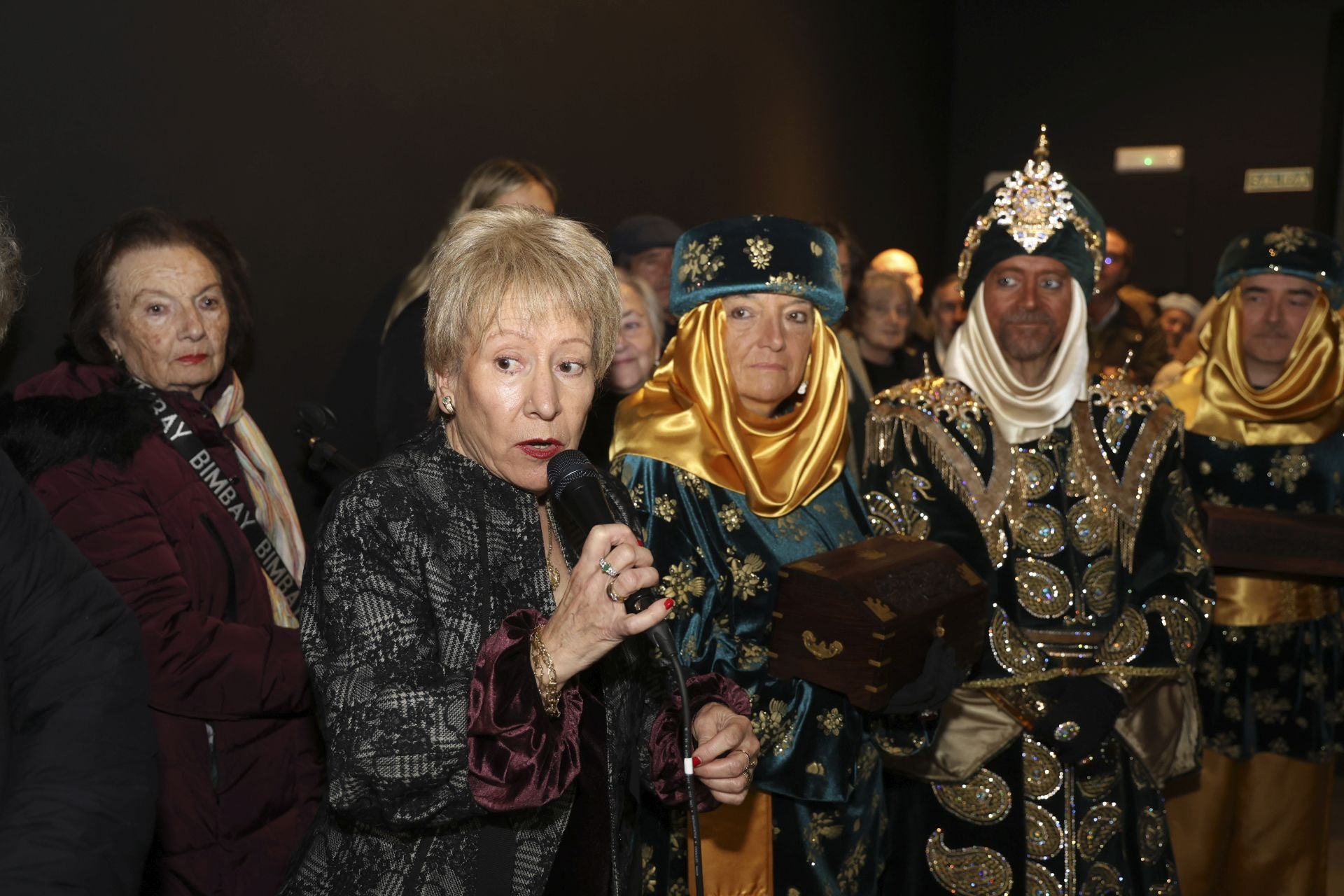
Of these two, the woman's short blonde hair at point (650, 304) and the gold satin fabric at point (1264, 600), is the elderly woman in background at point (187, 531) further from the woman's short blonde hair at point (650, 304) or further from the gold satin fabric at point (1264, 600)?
the gold satin fabric at point (1264, 600)

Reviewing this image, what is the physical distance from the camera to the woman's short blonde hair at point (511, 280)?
60.7 inches

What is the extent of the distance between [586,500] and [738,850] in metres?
1.25

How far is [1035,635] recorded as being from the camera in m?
2.65

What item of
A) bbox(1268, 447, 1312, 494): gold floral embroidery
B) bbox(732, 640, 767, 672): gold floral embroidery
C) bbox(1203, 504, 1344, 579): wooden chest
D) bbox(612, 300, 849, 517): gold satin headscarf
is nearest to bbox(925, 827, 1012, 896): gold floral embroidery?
bbox(732, 640, 767, 672): gold floral embroidery

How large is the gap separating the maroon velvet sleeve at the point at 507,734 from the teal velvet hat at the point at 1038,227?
1924 millimetres

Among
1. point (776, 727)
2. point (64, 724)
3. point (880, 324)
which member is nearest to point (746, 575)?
point (776, 727)

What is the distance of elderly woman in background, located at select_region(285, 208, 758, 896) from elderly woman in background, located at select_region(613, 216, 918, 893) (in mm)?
539

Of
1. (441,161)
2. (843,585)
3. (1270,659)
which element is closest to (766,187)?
(441,161)

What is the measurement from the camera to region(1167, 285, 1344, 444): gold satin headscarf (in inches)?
136

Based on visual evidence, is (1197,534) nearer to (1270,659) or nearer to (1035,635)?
(1035,635)

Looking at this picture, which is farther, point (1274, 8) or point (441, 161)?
point (1274, 8)

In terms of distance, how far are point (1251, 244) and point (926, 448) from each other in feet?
5.52

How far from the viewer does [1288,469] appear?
341 centimetres

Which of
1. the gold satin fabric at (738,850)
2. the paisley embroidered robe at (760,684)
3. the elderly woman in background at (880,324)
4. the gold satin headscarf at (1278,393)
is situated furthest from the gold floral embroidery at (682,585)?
the elderly woman in background at (880,324)
